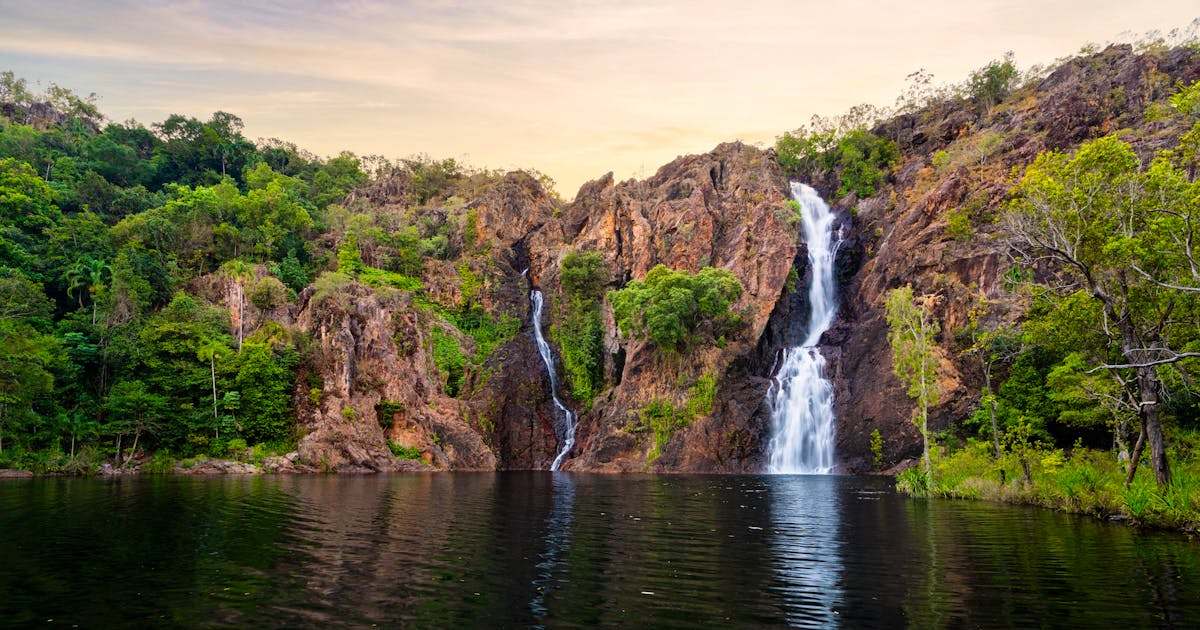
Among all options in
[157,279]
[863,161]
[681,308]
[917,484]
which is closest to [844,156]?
[863,161]

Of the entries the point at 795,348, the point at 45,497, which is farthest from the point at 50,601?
the point at 795,348

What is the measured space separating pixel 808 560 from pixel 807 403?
56048 millimetres

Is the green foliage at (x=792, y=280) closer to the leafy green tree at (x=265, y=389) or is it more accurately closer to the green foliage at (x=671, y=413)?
the green foliage at (x=671, y=413)

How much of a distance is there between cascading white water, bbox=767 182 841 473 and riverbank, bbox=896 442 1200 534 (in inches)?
957

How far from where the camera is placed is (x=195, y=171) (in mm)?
115000

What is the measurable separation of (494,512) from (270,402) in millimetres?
47286

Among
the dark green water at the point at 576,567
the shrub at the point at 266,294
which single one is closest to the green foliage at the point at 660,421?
the dark green water at the point at 576,567

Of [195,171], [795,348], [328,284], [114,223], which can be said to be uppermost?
[195,171]

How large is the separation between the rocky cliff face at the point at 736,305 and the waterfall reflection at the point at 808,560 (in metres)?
36.8

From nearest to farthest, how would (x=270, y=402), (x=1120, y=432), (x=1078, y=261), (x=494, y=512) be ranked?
(x=1078, y=261), (x=494, y=512), (x=1120, y=432), (x=270, y=402)

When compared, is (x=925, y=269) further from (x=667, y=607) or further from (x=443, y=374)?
(x=667, y=607)

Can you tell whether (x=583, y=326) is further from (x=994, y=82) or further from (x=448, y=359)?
(x=994, y=82)

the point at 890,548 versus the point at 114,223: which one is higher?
the point at 114,223

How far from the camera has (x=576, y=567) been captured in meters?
18.1
